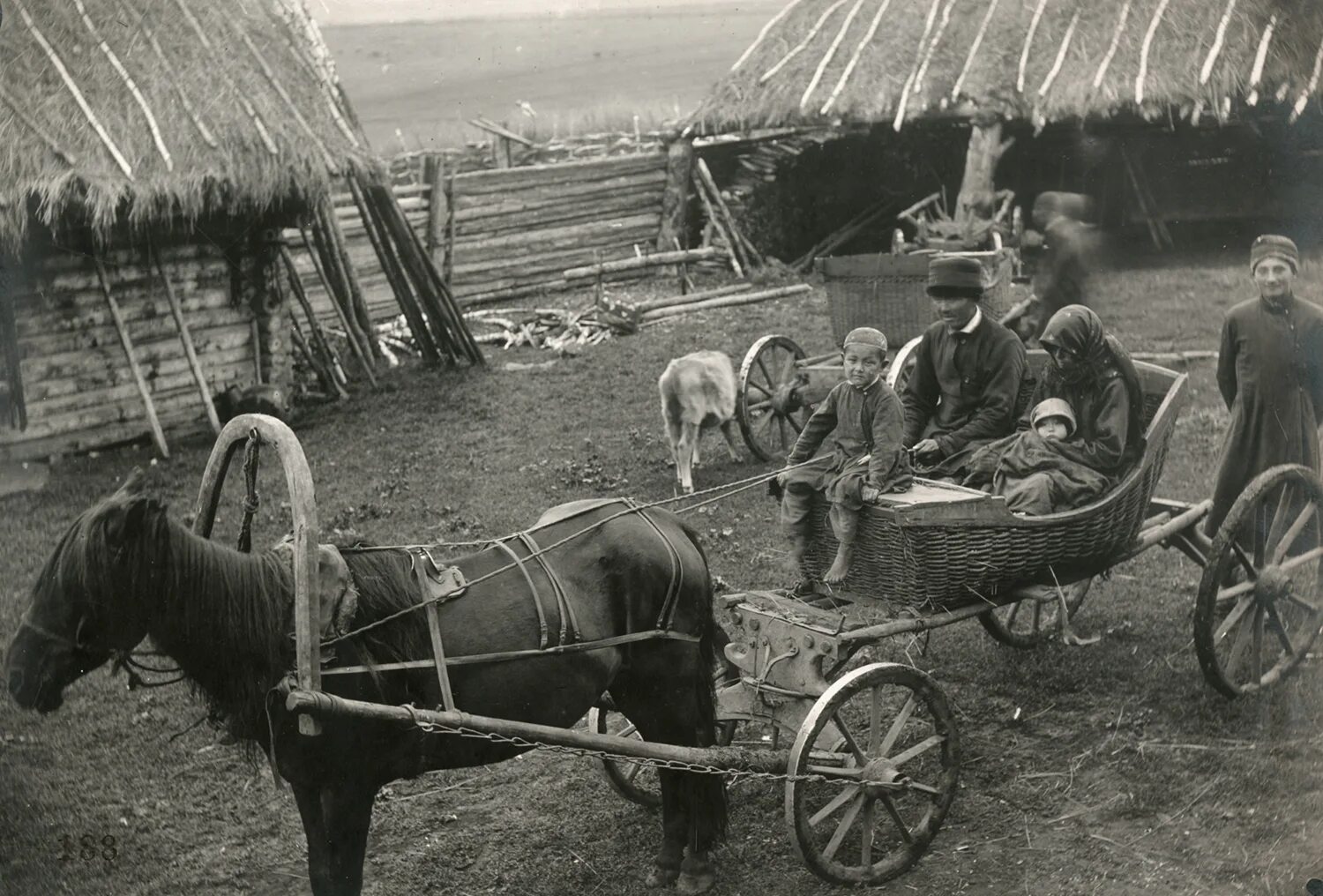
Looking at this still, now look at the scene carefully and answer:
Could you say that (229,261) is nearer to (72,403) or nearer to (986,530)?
(72,403)

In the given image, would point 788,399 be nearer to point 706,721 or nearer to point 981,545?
point 981,545

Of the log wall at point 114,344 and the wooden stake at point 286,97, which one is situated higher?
the wooden stake at point 286,97

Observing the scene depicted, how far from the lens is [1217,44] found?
32.6ft

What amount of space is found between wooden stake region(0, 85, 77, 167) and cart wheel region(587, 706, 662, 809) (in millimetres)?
6238

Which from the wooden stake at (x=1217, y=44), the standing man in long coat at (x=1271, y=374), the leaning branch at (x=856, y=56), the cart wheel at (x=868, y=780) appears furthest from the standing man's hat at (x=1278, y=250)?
the leaning branch at (x=856, y=56)

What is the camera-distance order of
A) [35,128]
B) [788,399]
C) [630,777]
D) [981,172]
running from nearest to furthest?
[630,777] < [35,128] < [788,399] < [981,172]

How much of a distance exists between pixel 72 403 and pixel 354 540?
721 cm

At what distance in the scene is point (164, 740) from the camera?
562 cm

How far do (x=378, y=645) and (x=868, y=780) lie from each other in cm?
192

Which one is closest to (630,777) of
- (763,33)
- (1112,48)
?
(1112,48)

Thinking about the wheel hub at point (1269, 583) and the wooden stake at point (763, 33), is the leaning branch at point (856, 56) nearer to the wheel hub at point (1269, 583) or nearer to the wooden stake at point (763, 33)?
the wooden stake at point (763, 33)

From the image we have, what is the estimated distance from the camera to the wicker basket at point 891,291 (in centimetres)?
912

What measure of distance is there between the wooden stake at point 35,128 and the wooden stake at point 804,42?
26.8 feet

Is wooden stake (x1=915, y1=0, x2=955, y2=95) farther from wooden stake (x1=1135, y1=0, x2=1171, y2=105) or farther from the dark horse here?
the dark horse
